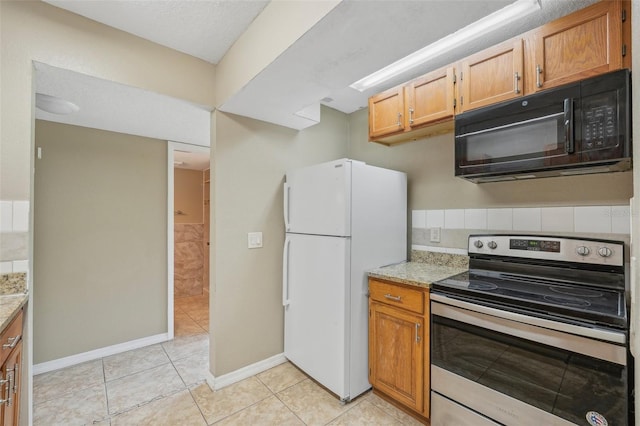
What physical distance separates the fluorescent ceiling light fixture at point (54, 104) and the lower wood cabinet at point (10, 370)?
145 cm

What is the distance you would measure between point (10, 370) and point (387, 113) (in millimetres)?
2595

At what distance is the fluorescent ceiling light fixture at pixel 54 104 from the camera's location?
1945 mm

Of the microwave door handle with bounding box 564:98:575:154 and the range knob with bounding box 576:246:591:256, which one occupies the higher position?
the microwave door handle with bounding box 564:98:575:154

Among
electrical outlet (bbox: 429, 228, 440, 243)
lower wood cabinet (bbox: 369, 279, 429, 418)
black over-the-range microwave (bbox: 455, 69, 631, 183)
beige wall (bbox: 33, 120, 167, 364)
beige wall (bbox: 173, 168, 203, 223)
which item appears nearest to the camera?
black over-the-range microwave (bbox: 455, 69, 631, 183)

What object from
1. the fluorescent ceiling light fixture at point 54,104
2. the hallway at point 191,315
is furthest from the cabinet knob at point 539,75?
the hallway at point 191,315

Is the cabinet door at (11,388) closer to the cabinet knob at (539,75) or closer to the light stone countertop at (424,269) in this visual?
the light stone countertop at (424,269)

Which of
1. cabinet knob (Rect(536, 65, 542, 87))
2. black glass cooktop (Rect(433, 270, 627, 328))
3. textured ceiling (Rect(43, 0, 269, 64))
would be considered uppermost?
textured ceiling (Rect(43, 0, 269, 64))

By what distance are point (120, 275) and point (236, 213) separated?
→ 59.9 inches

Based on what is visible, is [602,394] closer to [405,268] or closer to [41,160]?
[405,268]

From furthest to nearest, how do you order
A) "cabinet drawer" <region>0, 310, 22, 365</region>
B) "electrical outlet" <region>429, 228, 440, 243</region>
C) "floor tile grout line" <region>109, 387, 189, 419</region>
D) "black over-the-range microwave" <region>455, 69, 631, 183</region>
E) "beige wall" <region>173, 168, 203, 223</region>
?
"beige wall" <region>173, 168, 203, 223</region>, "electrical outlet" <region>429, 228, 440, 243</region>, "floor tile grout line" <region>109, 387, 189, 419</region>, "black over-the-range microwave" <region>455, 69, 631, 183</region>, "cabinet drawer" <region>0, 310, 22, 365</region>

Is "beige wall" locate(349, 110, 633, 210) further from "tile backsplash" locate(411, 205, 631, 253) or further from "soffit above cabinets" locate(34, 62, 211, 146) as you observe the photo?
"soffit above cabinets" locate(34, 62, 211, 146)

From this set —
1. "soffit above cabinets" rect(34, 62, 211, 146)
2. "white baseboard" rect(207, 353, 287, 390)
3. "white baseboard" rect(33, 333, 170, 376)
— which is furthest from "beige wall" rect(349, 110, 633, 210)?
"white baseboard" rect(33, 333, 170, 376)

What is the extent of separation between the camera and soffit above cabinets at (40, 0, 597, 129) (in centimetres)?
116

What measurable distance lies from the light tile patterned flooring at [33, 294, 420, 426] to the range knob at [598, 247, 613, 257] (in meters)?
1.45
